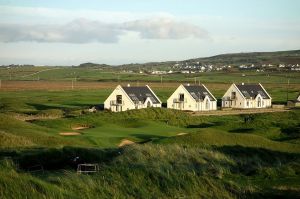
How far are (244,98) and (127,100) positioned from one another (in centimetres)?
2139

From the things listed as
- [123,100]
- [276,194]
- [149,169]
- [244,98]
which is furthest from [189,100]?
[149,169]

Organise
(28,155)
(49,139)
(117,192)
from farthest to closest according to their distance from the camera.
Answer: (49,139), (28,155), (117,192)

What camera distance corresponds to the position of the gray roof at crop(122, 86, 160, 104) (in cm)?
7050

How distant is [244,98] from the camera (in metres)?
80.8

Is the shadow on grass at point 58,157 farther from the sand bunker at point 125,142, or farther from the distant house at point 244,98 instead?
the distant house at point 244,98

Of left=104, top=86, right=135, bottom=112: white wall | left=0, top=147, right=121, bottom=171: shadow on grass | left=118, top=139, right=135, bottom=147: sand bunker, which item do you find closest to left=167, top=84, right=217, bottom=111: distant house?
left=104, top=86, right=135, bottom=112: white wall

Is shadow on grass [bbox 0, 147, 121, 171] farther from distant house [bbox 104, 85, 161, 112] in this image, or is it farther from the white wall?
distant house [bbox 104, 85, 161, 112]

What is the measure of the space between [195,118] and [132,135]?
814 inches

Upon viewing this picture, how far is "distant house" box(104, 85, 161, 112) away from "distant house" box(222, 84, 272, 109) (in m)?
15.7

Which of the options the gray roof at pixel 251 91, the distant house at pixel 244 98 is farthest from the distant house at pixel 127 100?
the gray roof at pixel 251 91

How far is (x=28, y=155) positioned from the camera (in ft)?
71.8

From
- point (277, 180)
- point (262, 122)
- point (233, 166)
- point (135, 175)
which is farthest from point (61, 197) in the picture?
point (262, 122)

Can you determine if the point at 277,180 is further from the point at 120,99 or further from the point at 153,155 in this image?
the point at 120,99

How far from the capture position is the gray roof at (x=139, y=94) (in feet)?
231
